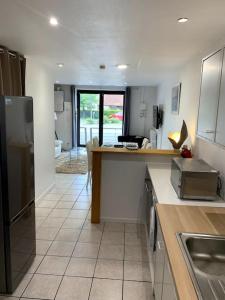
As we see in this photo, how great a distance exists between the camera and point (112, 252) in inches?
110

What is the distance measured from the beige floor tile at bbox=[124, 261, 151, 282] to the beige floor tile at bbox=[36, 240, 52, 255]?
3.01 feet

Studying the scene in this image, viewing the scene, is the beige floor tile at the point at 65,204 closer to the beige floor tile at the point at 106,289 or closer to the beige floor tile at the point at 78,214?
the beige floor tile at the point at 78,214

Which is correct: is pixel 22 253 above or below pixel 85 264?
above

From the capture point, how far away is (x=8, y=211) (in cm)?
197

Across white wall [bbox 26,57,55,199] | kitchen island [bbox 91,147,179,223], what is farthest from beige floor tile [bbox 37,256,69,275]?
white wall [bbox 26,57,55,199]

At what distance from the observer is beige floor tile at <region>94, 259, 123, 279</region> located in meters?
2.40

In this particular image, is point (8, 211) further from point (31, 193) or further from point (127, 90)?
point (127, 90)

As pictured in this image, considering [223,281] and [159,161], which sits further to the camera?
[159,161]

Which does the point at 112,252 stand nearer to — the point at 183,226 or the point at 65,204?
the point at 183,226

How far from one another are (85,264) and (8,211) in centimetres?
107

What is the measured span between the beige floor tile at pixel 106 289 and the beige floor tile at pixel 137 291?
0.18ft

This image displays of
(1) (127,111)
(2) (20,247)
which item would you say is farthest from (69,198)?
(1) (127,111)

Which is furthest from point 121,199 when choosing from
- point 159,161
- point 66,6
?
point 66,6

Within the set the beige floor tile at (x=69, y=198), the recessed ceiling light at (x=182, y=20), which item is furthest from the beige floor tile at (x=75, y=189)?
the recessed ceiling light at (x=182, y=20)
